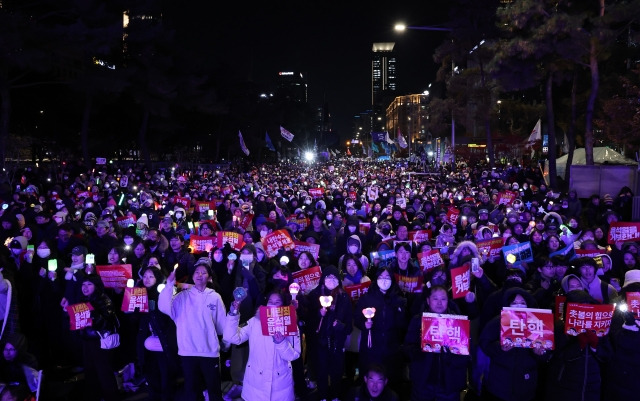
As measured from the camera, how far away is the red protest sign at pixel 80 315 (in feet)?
18.2

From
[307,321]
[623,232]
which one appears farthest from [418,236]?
[307,321]

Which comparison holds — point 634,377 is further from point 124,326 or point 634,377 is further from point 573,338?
point 124,326

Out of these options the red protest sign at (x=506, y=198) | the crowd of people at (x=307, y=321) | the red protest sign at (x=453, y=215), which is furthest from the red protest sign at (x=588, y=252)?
the red protest sign at (x=506, y=198)

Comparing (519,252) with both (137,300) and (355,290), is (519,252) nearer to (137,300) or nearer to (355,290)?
(355,290)

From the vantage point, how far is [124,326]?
6.80 metres

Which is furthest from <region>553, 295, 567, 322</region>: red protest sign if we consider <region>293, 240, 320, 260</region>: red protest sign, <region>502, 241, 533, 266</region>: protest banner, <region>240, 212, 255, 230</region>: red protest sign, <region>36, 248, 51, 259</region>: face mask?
<region>240, 212, 255, 230</region>: red protest sign

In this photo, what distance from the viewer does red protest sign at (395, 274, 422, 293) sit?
A: 6781 millimetres

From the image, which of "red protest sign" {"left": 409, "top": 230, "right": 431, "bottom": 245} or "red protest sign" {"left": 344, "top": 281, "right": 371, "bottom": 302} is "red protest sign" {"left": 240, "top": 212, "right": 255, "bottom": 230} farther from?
"red protest sign" {"left": 344, "top": 281, "right": 371, "bottom": 302}

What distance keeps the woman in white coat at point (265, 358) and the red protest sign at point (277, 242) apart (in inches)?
138

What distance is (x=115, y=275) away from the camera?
698 centimetres

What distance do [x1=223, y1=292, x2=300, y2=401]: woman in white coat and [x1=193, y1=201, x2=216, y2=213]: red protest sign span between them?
9193 mm

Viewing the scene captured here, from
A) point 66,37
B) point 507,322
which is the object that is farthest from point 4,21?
point 507,322

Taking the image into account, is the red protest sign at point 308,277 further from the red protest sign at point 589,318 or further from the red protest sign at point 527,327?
the red protest sign at point 589,318

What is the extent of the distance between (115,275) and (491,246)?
532 centimetres
